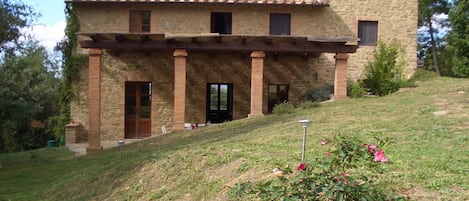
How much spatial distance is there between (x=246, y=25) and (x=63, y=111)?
28.0 ft

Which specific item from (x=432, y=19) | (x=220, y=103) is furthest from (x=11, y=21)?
(x=432, y=19)

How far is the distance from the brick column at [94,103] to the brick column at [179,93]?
2492 mm

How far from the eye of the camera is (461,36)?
76.7 ft

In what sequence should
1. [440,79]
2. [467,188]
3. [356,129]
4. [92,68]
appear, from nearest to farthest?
[467,188] < [356,129] < [92,68] < [440,79]

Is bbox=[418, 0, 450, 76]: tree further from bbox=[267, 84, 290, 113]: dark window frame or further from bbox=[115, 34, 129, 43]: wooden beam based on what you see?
bbox=[115, 34, 129, 43]: wooden beam

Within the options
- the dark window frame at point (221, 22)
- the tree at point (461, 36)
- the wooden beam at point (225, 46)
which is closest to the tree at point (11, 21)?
the wooden beam at point (225, 46)

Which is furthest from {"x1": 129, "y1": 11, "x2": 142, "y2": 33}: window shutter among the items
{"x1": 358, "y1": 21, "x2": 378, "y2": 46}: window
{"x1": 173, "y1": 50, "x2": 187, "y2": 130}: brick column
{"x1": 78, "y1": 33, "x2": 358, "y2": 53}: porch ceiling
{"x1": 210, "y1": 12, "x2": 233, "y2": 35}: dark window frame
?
{"x1": 358, "y1": 21, "x2": 378, "y2": 46}: window

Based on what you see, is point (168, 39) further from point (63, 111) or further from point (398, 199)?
point (398, 199)

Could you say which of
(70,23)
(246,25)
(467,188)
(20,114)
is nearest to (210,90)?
(246,25)

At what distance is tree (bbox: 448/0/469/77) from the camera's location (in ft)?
75.0

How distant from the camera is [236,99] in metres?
19.0

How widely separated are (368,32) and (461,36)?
7.45 m

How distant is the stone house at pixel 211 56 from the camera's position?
1844 cm

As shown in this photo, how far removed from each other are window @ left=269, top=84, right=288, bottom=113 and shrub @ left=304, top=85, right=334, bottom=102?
112 centimetres
